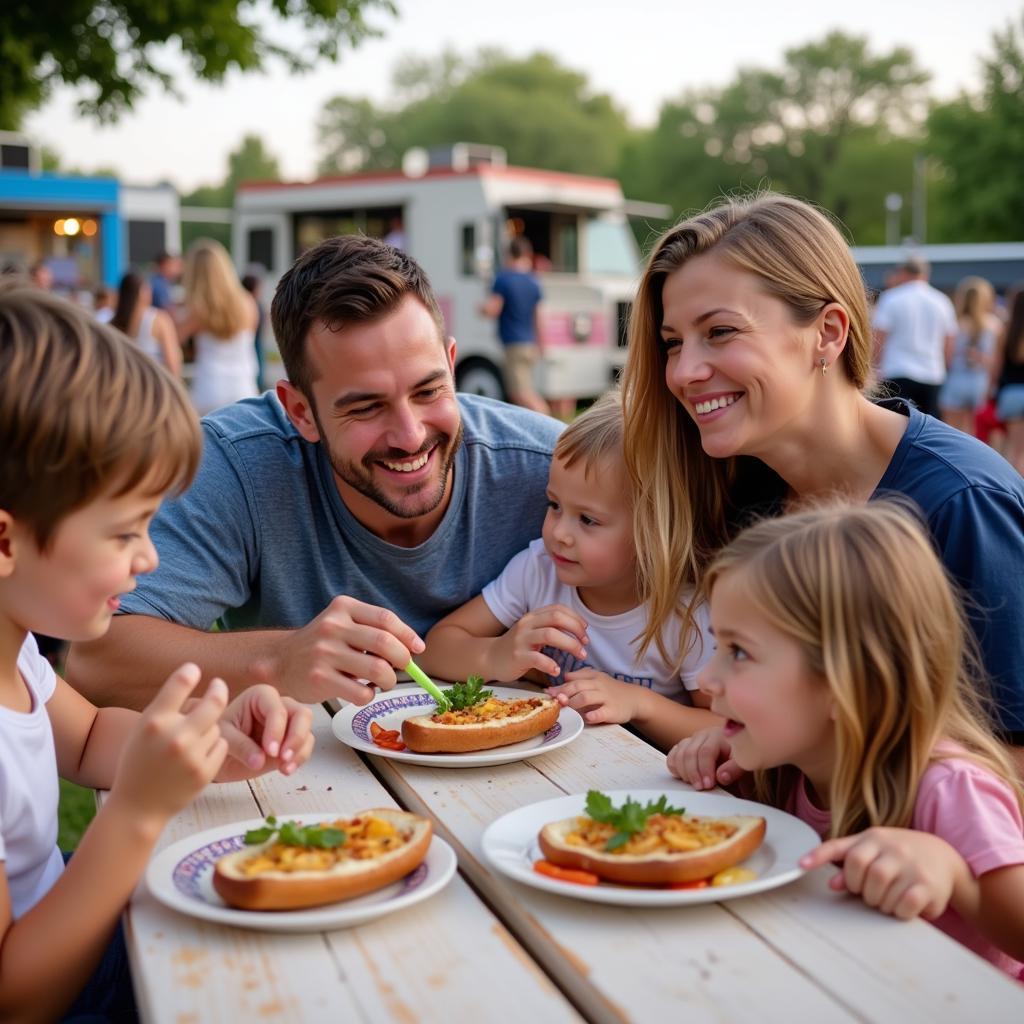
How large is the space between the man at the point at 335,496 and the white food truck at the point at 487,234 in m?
10.7

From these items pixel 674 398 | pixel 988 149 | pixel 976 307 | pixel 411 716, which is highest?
pixel 988 149

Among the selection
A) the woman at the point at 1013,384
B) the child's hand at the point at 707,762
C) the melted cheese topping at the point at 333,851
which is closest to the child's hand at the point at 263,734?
the melted cheese topping at the point at 333,851

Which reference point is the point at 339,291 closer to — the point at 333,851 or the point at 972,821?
the point at 333,851

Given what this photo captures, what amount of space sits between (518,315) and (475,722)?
10894 millimetres

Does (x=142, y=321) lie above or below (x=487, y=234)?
below

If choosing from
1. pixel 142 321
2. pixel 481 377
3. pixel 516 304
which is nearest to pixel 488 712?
pixel 142 321

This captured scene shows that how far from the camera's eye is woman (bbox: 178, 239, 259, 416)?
856cm

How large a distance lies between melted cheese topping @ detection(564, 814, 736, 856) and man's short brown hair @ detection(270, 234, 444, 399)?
1.30m

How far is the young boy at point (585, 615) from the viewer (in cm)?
233

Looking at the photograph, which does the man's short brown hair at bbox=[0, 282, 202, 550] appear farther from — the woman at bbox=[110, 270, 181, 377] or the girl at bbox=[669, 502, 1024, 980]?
the woman at bbox=[110, 270, 181, 377]

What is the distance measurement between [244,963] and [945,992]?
0.71 metres

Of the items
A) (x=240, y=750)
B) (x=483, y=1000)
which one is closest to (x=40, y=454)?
(x=240, y=750)

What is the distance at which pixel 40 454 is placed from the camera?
147 cm

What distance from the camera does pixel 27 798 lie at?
161 cm
